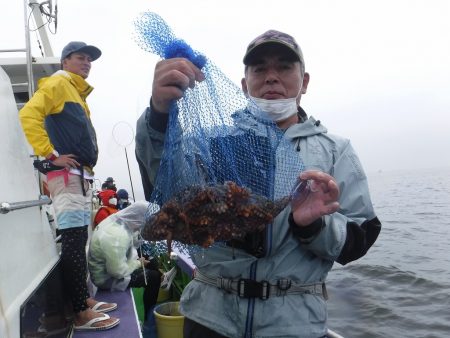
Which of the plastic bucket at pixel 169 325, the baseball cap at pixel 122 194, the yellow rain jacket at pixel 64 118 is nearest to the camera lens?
the yellow rain jacket at pixel 64 118

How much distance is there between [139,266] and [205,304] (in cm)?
424

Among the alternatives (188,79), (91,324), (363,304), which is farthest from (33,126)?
(363,304)

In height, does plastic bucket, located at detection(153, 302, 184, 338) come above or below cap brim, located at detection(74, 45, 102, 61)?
below

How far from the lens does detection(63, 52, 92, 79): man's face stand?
419 cm

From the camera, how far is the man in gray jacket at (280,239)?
1.76 m

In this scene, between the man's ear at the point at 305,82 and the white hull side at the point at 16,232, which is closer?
the white hull side at the point at 16,232

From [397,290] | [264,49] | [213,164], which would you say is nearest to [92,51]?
[264,49]

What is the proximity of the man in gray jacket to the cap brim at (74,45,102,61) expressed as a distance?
2.69 m

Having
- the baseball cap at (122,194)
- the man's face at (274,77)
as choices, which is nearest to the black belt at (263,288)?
the man's face at (274,77)

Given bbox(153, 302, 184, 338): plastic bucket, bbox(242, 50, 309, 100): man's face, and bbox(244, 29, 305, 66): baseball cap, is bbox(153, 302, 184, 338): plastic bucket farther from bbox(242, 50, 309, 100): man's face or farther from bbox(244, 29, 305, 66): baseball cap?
bbox(244, 29, 305, 66): baseball cap

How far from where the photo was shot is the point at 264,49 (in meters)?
2.09

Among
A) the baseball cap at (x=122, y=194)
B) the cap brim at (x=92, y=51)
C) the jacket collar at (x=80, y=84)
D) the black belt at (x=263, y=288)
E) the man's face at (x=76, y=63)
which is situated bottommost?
the baseball cap at (x=122, y=194)

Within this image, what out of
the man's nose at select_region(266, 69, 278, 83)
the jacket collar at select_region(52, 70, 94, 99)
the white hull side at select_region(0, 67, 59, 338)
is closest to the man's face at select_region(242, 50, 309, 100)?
the man's nose at select_region(266, 69, 278, 83)

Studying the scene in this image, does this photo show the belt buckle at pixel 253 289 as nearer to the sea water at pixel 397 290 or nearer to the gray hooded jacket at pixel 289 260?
the gray hooded jacket at pixel 289 260
